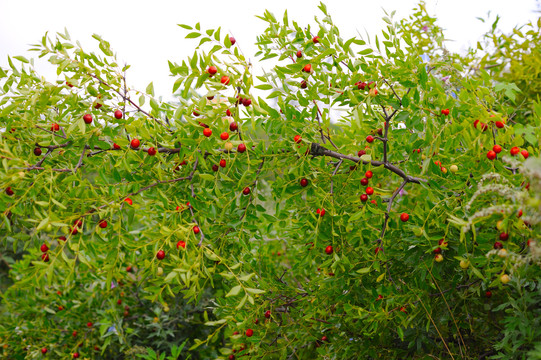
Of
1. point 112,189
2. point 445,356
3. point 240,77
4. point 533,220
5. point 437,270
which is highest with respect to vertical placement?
point 240,77

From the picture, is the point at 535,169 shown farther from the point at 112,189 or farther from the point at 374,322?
the point at 112,189

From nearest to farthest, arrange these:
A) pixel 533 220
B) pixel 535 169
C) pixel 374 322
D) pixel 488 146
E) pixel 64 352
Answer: pixel 535 169 < pixel 533 220 < pixel 488 146 < pixel 374 322 < pixel 64 352

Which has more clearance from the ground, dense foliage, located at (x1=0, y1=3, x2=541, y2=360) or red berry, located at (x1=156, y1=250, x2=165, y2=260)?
dense foliage, located at (x1=0, y1=3, x2=541, y2=360)

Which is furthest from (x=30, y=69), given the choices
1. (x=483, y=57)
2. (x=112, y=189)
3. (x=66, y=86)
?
(x=483, y=57)

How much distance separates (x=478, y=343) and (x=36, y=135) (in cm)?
205

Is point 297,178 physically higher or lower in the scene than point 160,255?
higher

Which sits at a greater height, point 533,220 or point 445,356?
point 533,220

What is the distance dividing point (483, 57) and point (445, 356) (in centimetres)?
202

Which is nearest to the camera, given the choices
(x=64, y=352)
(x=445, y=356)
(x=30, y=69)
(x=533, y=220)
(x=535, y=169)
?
(x=535, y=169)

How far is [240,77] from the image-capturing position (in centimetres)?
138

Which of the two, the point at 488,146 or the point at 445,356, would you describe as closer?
the point at 488,146

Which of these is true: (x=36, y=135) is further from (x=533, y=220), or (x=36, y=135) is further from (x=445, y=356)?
(x=445, y=356)

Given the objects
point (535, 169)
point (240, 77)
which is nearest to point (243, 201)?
point (240, 77)

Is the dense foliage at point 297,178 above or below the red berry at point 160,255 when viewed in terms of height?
above
